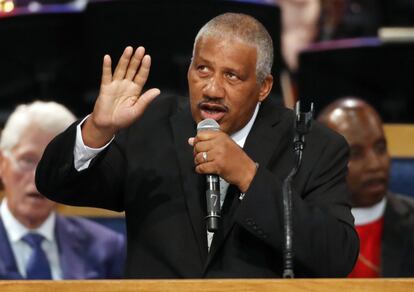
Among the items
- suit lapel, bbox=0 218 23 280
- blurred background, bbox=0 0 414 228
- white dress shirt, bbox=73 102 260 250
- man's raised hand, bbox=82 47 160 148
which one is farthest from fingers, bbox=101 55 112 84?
blurred background, bbox=0 0 414 228

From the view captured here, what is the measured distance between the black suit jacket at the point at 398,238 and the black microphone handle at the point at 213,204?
149 centimetres

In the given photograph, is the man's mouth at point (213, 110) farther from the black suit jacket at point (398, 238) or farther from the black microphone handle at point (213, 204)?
the black suit jacket at point (398, 238)

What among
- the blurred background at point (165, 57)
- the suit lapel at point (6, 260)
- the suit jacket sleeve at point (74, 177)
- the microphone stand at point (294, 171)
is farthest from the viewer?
the blurred background at point (165, 57)

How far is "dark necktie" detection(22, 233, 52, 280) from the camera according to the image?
378 centimetres

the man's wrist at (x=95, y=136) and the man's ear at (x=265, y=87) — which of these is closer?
the man's wrist at (x=95, y=136)

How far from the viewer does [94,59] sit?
445 cm

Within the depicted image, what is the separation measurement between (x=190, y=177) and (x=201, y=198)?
0.21 ft

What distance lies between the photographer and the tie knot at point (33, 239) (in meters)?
3.84

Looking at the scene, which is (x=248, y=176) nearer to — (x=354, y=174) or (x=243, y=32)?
(x=243, y=32)

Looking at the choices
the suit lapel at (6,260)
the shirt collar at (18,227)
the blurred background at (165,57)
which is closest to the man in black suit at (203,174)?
the suit lapel at (6,260)

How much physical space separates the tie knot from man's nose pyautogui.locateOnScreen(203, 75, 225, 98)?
1.37 metres

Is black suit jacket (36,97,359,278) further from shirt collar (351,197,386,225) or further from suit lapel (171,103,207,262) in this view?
shirt collar (351,197,386,225)

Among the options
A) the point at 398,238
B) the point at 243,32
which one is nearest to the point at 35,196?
the point at 398,238

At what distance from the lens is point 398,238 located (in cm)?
393
